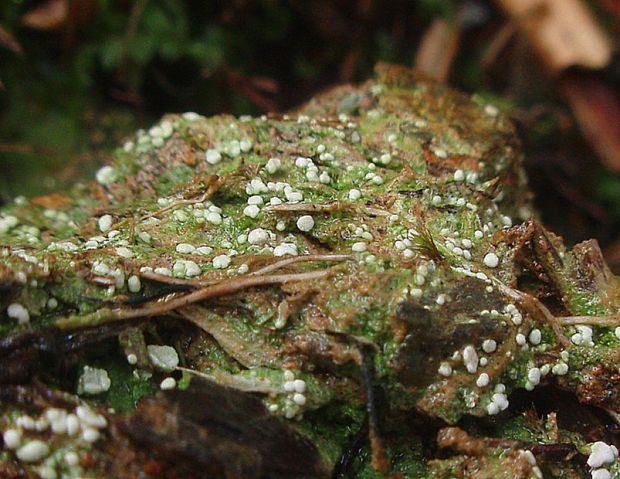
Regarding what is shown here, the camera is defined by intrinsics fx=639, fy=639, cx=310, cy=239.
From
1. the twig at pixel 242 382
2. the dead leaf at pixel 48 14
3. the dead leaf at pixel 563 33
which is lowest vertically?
the dead leaf at pixel 48 14

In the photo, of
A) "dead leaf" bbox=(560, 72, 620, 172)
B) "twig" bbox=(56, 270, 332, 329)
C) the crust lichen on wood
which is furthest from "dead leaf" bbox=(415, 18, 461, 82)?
"twig" bbox=(56, 270, 332, 329)

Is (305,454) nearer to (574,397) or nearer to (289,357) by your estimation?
(289,357)

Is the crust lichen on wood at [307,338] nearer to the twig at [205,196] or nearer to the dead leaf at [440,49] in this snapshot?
the twig at [205,196]

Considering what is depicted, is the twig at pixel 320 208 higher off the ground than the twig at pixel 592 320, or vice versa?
the twig at pixel 592 320

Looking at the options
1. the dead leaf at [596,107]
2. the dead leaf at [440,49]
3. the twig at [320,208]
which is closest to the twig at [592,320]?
the twig at [320,208]

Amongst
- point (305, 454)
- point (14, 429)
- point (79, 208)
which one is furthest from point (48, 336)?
point (79, 208)

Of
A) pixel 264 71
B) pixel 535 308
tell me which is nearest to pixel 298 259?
pixel 535 308

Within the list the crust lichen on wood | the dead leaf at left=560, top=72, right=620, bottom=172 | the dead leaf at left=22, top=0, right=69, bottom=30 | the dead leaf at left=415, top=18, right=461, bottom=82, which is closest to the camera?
the crust lichen on wood

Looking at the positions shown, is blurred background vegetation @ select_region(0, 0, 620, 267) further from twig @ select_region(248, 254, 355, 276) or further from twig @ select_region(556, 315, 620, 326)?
twig @ select_region(248, 254, 355, 276)
